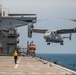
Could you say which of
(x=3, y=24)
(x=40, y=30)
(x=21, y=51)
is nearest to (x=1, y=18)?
(x=3, y=24)

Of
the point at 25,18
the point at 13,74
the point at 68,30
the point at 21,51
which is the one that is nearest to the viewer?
the point at 13,74

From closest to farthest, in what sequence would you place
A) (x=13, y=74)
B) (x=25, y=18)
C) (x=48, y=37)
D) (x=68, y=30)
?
(x=13, y=74)
(x=48, y=37)
(x=68, y=30)
(x=25, y=18)

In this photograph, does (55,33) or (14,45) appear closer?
(55,33)

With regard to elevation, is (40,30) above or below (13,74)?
above

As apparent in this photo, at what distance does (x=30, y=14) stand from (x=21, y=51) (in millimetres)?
13807

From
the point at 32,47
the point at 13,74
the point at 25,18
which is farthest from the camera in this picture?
the point at 25,18

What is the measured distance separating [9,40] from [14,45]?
1652 millimetres

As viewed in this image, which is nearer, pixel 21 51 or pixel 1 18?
pixel 1 18

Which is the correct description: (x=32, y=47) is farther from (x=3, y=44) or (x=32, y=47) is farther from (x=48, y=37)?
(x=48, y=37)

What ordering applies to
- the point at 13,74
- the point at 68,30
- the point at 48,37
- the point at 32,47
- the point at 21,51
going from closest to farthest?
the point at 13,74 < the point at 48,37 < the point at 68,30 < the point at 32,47 < the point at 21,51

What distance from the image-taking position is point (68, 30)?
198 ft

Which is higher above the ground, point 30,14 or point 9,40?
point 30,14

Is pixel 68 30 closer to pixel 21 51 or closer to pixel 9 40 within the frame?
pixel 9 40

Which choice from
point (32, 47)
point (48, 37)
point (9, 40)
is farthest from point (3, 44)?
point (48, 37)
